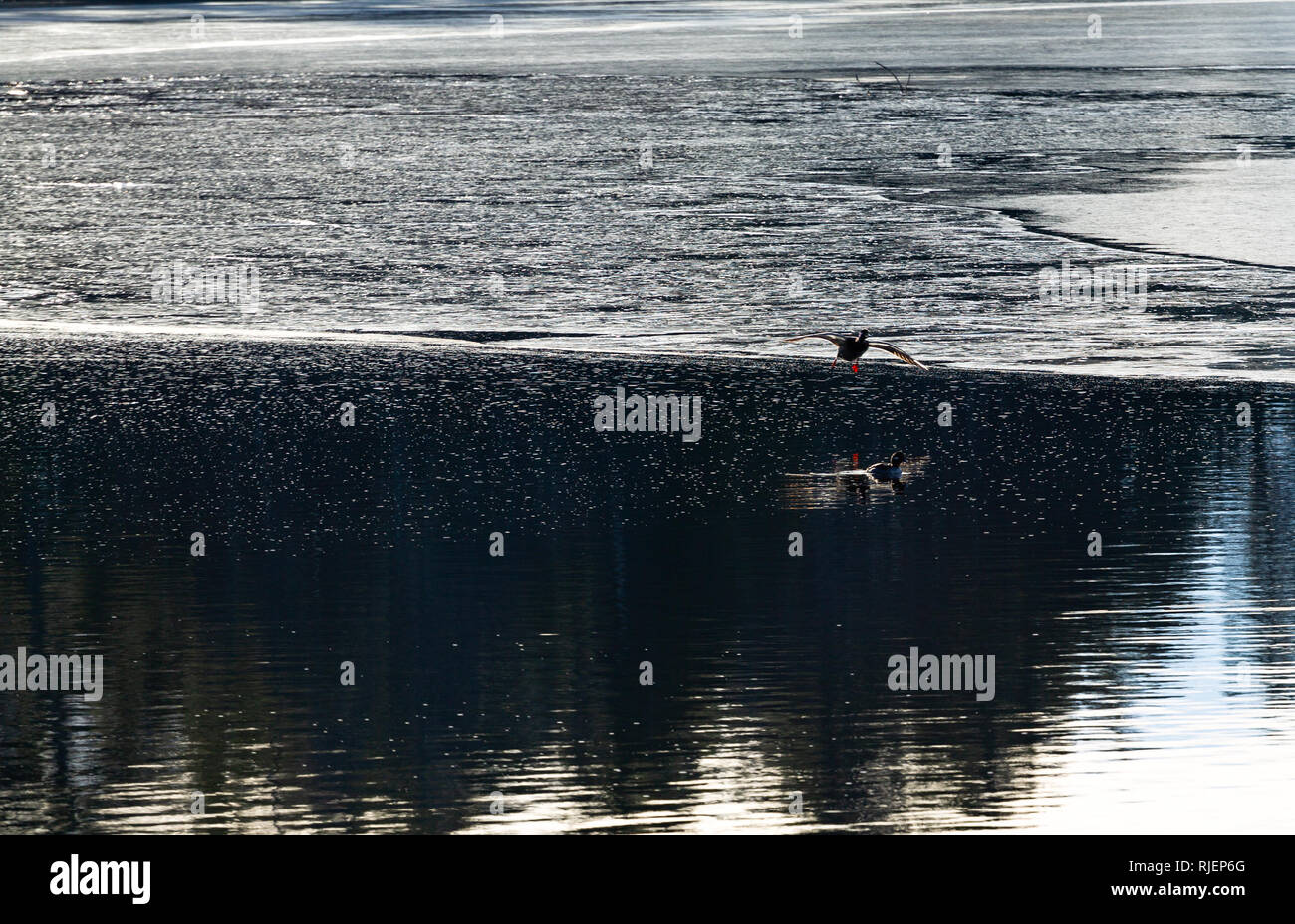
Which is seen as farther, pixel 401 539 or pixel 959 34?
pixel 959 34

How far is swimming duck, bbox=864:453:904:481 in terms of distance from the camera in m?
8.16

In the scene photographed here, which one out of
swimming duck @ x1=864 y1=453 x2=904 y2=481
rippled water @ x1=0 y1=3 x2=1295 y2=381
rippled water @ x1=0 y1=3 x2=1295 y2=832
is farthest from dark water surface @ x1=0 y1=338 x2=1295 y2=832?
rippled water @ x1=0 y1=3 x2=1295 y2=381

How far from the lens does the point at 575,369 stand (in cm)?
1013

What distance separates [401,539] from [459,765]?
2121 mm

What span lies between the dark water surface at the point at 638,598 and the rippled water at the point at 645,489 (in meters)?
0.02

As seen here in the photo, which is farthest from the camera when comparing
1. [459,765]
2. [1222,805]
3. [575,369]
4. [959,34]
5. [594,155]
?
[959,34]

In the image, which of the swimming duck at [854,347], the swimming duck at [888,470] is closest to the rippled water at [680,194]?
the swimming duck at [854,347]

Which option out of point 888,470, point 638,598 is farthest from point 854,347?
point 638,598

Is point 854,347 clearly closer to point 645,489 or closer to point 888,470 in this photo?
point 888,470

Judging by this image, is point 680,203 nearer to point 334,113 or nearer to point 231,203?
point 231,203

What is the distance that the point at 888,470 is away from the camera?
26.8 ft

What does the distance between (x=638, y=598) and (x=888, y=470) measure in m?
1.77

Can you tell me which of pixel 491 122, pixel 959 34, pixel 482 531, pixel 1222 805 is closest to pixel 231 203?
pixel 491 122

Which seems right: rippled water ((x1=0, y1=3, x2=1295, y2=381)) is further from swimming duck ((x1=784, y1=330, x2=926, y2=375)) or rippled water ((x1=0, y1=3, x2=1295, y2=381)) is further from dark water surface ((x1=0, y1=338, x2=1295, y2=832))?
dark water surface ((x1=0, y1=338, x2=1295, y2=832))
